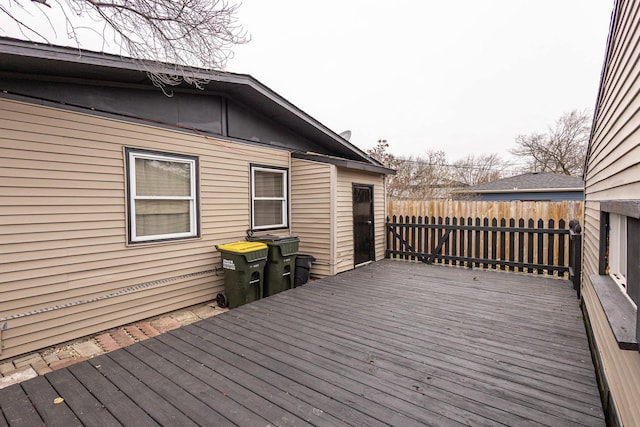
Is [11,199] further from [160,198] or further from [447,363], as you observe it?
[447,363]

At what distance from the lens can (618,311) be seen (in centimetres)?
172

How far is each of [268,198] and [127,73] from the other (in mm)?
3127

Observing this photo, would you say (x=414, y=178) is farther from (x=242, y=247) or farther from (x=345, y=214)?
(x=242, y=247)

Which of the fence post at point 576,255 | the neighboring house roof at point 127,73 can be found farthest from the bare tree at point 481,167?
the neighboring house roof at point 127,73

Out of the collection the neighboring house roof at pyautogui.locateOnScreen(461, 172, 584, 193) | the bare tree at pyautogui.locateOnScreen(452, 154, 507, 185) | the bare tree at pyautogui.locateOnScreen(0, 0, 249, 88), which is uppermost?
the bare tree at pyautogui.locateOnScreen(452, 154, 507, 185)

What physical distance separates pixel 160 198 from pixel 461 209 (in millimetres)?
6115

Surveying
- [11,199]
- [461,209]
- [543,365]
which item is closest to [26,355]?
[11,199]

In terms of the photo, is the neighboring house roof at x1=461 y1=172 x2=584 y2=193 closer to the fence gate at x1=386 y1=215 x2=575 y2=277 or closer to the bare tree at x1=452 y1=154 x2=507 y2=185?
the bare tree at x1=452 y1=154 x2=507 y2=185

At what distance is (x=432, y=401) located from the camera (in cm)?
222

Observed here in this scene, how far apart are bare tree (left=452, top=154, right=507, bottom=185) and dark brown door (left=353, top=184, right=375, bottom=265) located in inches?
770

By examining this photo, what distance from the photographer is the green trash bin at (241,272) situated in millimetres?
4680

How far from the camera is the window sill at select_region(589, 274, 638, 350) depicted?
4.43 feet

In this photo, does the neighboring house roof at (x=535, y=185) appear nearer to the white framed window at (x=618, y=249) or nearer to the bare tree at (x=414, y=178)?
the bare tree at (x=414, y=178)

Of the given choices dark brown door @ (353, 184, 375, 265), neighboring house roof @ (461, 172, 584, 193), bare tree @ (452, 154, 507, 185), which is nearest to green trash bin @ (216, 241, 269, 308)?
dark brown door @ (353, 184, 375, 265)
